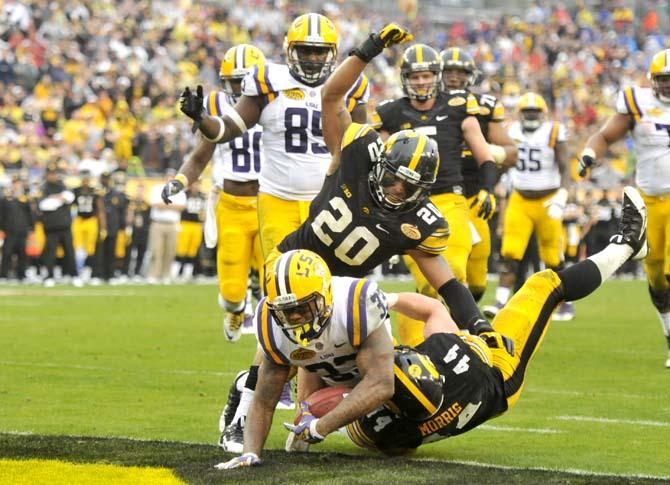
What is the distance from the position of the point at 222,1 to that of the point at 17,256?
1141cm

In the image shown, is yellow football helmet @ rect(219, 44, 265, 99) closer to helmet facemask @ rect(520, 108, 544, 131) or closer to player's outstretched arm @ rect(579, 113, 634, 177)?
player's outstretched arm @ rect(579, 113, 634, 177)

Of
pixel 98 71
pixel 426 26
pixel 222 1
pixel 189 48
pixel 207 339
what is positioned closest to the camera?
pixel 207 339

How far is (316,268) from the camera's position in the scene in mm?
4941

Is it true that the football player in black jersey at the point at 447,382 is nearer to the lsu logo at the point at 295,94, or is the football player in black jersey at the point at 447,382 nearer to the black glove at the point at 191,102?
the black glove at the point at 191,102

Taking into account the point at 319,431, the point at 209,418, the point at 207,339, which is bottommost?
the point at 207,339

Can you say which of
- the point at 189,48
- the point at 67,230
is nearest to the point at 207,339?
the point at 67,230

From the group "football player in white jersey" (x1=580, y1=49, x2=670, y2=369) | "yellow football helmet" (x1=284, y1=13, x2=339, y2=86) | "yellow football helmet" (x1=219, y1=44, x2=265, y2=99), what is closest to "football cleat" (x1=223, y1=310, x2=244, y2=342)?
"yellow football helmet" (x1=219, y1=44, x2=265, y2=99)

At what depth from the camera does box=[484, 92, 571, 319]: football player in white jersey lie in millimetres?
12133

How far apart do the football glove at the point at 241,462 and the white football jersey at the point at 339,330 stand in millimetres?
395

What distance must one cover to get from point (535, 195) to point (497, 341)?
6.72m

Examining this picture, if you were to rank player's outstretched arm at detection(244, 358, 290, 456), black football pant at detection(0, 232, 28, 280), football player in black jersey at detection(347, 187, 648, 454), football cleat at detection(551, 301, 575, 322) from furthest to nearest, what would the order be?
black football pant at detection(0, 232, 28, 280)
football cleat at detection(551, 301, 575, 322)
football player in black jersey at detection(347, 187, 648, 454)
player's outstretched arm at detection(244, 358, 290, 456)

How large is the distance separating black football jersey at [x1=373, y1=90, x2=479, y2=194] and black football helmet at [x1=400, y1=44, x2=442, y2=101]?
136mm

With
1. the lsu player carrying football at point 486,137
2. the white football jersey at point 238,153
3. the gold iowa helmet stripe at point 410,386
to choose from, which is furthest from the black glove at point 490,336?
the lsu player carrying football at point 486,137

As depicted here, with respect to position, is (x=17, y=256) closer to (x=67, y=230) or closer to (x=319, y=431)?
(x=67, y=230)
